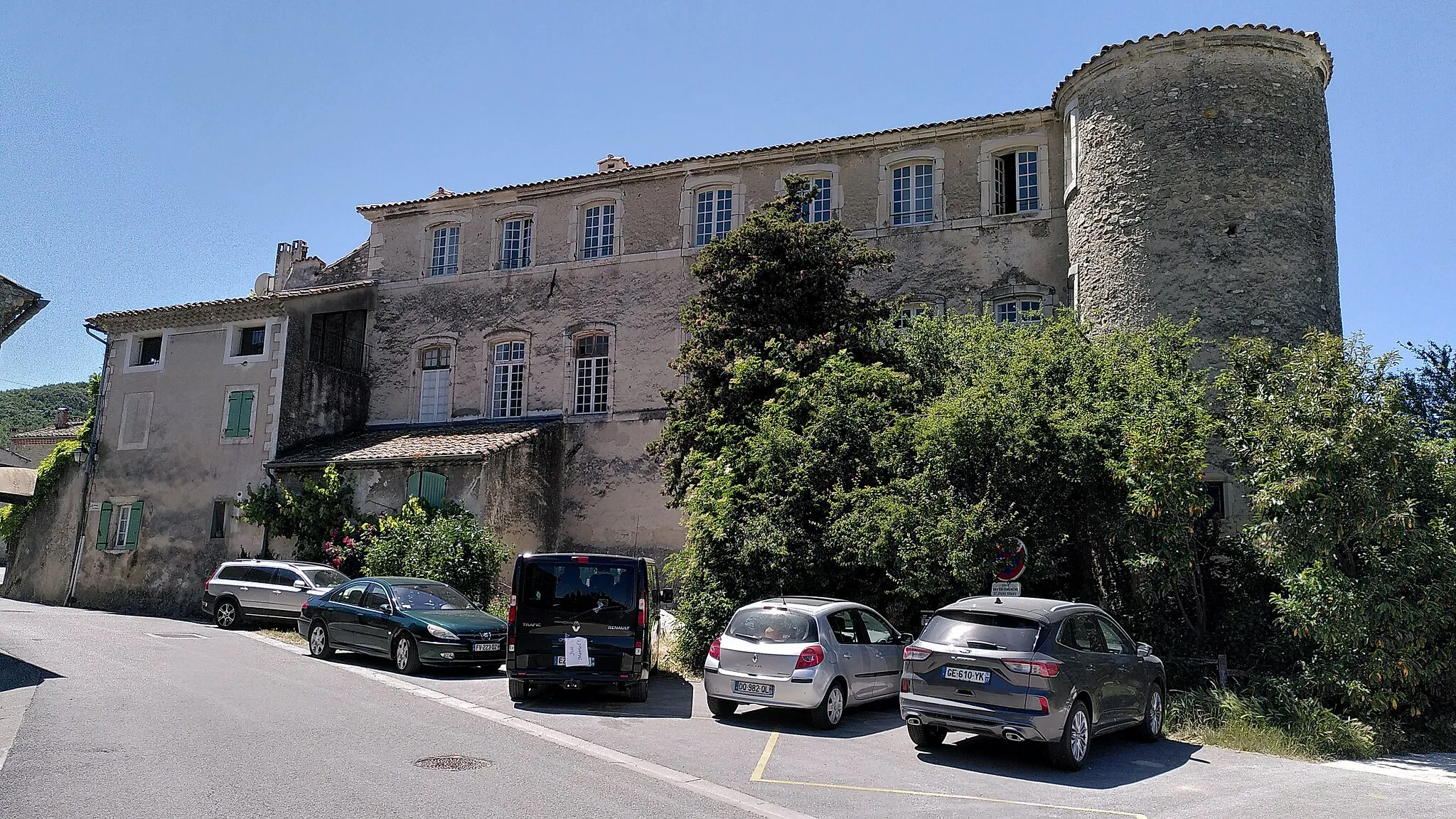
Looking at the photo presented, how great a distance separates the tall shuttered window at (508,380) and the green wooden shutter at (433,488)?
3.96 m

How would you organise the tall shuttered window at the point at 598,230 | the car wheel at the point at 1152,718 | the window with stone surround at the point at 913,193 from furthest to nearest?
the tall shuttered window at the point at 598,230 < the window with stone surround at the point at 913,193 < the car wheel at the point at 1152,718

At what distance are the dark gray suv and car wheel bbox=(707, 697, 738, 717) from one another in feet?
8.53

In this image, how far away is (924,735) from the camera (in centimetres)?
1059

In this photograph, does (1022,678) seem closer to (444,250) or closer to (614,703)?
(614,703)

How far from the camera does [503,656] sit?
16.1m

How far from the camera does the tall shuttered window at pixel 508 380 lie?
1098 inches

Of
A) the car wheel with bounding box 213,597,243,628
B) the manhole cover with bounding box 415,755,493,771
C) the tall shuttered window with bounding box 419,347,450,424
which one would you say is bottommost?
the manhole cover with bounding box 415,755,493,771

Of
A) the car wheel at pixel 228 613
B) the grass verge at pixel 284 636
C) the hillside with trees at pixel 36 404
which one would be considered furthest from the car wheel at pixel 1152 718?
the hillside with trees at pixel 36 404

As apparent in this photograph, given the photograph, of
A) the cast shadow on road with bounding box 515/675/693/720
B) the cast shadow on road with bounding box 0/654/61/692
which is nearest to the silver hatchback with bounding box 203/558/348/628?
the cast shadow on road with bounding box 0/654/61/692

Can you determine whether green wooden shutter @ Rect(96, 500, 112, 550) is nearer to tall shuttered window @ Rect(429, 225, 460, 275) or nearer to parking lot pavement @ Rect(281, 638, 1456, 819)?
tall shuttered window @ Rect(429, 225, 460, 275)

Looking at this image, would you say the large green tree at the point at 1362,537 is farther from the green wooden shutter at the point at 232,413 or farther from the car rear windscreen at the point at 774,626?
the green wooden shutter at the point at 232,413

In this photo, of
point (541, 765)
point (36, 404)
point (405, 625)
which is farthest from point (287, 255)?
point (36, 404)

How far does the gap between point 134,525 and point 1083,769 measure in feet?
90.9

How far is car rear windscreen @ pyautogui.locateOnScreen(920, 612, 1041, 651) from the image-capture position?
9.84m
